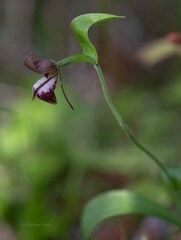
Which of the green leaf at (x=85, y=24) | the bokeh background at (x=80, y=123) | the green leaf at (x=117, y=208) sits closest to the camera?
the green leaf at (x=85, y=24)

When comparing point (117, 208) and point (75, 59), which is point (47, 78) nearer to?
point (75, 59)

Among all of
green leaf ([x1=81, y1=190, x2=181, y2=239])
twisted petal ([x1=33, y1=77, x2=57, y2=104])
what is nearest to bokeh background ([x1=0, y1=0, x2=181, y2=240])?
green leaf ([x1=81, y1=190, x2=181, y2=239])

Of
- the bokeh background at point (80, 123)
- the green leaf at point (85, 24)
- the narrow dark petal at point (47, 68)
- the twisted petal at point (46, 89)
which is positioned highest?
the green leaf at point (85, 24)

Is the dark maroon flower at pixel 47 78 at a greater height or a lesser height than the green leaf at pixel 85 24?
lesser

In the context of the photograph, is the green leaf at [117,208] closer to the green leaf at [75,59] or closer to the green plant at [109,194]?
the green plant at [109,194]

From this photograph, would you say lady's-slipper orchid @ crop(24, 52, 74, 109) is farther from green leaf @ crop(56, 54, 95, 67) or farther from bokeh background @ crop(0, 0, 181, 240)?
bokeh background @ crop(0, 0, 181, 240)

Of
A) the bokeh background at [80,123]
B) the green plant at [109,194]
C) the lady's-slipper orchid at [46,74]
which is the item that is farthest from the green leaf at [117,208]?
the lady's-slipper orchid at [46,74]

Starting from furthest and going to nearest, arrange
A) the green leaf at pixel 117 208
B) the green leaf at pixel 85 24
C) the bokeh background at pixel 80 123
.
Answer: the bokeh background at pixel 80 123 < the green leaf at pixel 117 208 < the green leaf at pixel 85 24

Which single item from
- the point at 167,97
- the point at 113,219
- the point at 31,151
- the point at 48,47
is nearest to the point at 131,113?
the point at 167,97
